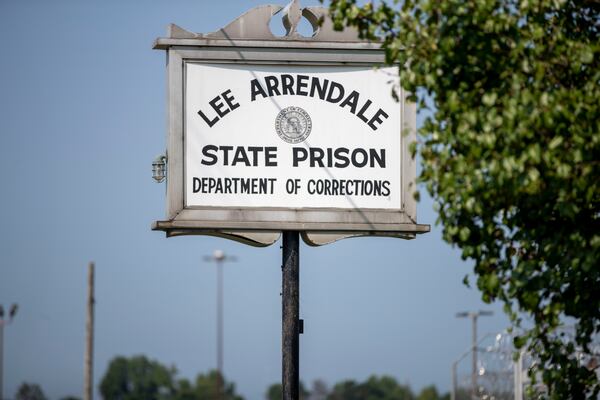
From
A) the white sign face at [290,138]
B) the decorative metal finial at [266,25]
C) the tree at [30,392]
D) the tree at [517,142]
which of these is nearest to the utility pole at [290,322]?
the white sign face at [290,138]

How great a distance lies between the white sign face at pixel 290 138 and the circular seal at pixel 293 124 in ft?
0.04

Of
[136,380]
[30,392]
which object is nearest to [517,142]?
[30,392]

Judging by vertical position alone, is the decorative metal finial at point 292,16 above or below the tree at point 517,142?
above

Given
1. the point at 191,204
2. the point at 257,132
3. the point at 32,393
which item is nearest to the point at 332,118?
the point at 257,132

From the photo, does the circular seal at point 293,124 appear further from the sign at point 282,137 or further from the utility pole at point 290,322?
the utility pole at point 290,322

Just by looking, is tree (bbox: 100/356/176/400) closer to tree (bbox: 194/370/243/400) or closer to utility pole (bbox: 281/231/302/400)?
tree (bbox: 194/370/243/400)

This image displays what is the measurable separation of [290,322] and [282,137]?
2.26 meters

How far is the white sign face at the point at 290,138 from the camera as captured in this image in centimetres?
1520

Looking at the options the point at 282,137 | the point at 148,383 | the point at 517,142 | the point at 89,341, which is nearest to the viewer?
the point at 517,142

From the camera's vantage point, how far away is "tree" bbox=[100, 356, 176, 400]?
162875 millimetres

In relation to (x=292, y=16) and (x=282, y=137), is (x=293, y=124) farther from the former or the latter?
(x=292, y=16)

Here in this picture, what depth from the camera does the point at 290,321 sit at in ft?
49.2

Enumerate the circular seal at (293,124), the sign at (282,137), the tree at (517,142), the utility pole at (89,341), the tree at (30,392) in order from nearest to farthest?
the tree at (517,142) → the sign at (282,137) → the circular seal at (293,124) → the utility pole at (89,341) → the tree at (30,392)

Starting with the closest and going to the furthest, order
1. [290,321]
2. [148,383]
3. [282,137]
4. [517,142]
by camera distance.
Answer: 1. [517,142]
2. [290,321]
3. [282,137]
4. [148,383]
